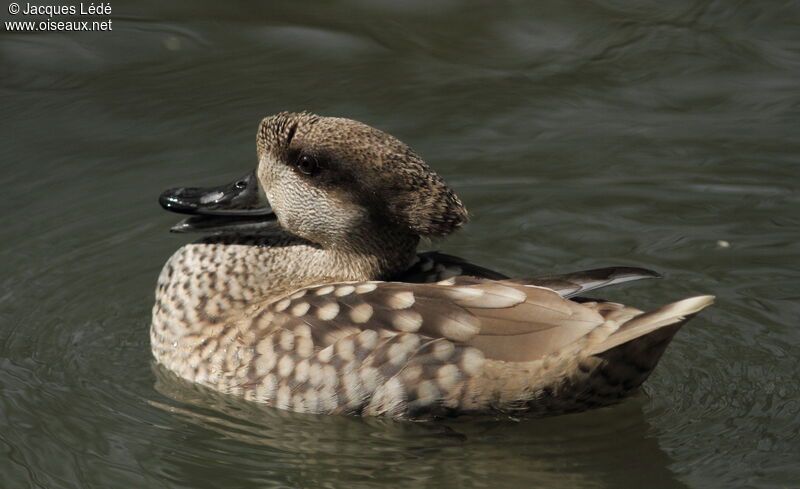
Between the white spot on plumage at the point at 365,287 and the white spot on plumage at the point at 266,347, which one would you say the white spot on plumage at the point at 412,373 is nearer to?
the white spot on plumage at the point at 365,287

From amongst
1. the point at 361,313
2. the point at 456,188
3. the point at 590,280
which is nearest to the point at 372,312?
the point at 361,313

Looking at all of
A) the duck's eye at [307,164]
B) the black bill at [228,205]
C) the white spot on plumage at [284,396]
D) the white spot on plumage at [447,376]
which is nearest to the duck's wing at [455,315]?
the white spot on plumage at [447,376]

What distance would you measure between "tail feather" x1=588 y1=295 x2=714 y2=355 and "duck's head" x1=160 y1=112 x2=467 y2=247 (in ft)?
2.96

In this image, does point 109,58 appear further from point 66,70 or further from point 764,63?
point 764,63

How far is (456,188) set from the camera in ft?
26.1

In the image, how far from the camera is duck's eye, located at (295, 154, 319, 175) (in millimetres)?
6020

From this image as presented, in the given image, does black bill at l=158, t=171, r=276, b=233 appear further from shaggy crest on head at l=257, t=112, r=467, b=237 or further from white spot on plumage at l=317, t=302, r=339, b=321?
white spot on plumage at l=317, t=302, r=339, b=321

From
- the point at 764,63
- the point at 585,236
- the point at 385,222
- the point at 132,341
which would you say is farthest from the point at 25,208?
the point at 764,63

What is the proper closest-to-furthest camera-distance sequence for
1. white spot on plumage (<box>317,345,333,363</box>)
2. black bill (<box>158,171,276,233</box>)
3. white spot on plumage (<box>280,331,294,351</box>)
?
white spot on plumage (<box>317,345,333,363</box>) < white spot on plumage (<box>280,331,294,351</box>) < black bill (<box>158,171,276,233</box>)

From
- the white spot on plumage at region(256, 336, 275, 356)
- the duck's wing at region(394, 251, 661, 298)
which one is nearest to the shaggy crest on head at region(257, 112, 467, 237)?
the duck's wing at region(394, 251, 661, 298)

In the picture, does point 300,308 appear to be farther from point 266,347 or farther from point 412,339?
point 412,339

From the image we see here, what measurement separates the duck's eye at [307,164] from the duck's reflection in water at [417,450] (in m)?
1.09

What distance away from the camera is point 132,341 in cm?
661

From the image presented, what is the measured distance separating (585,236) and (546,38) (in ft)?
9.06
